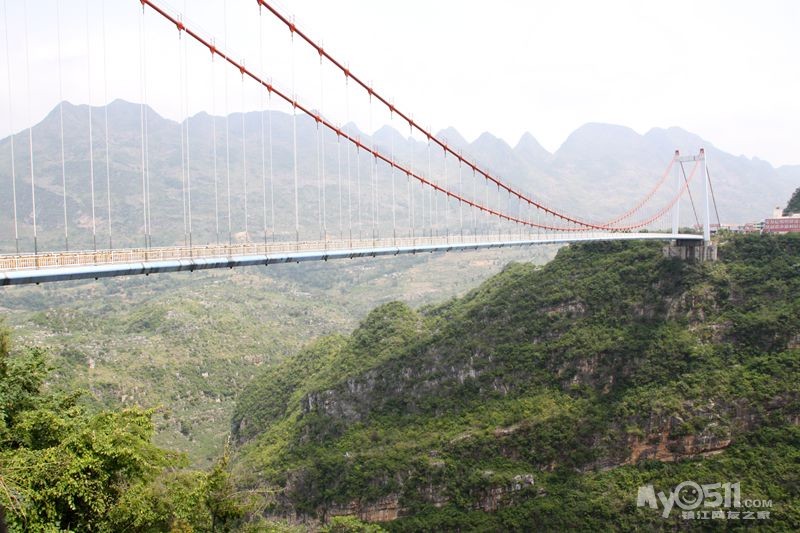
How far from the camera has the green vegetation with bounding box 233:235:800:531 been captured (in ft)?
86.9

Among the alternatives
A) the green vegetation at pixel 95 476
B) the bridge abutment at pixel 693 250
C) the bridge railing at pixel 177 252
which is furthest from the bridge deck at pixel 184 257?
the bridge abutment at pixel 693 250

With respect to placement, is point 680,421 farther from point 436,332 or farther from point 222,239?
point 222,239

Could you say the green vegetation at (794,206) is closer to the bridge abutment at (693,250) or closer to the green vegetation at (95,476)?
the bridge abutment at (693,250)

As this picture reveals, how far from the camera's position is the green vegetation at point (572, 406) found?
1043 inches

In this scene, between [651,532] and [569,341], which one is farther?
[569,341]

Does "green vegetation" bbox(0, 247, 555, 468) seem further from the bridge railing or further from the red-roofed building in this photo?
the red-roofed building

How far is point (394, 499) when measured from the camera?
29.2 m

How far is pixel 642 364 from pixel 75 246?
100643 millimetres

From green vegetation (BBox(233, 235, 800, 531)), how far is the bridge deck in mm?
8957

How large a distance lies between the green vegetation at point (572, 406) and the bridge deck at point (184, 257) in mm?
8957

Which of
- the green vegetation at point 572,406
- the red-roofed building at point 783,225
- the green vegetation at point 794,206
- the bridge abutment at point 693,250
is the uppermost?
the green vegetation at point 794,206

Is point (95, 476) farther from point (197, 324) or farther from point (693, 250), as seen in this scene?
point (197, 324)

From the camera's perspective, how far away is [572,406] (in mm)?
30500

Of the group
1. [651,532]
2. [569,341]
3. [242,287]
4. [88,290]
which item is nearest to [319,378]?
[569,341]
